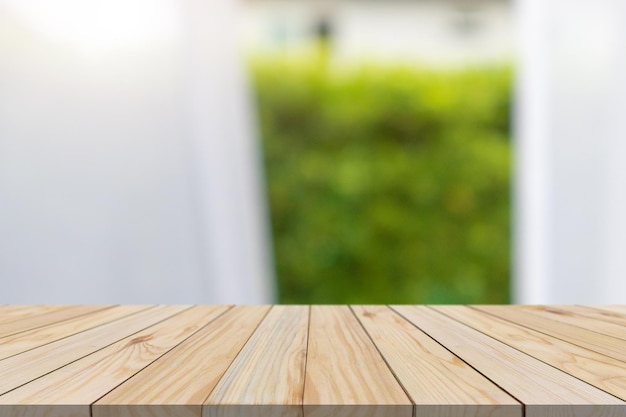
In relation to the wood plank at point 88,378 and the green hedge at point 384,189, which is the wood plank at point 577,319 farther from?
the green hedge at point 384,189

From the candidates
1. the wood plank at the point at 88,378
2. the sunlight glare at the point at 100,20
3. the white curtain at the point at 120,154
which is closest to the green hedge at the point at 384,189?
the white curtain at the point at 120,154

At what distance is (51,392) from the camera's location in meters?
0.67

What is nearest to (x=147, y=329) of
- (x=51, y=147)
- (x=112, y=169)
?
(x=51, y=147)

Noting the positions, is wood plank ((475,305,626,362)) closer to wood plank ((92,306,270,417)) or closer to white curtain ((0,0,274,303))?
wood plank ((92,306,270,417))

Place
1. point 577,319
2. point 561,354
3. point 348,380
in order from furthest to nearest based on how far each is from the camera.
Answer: point 577,319
point 561,354
point 348,380

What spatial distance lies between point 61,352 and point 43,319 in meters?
0.37

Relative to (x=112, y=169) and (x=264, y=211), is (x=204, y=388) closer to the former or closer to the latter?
(x=112, y=169)

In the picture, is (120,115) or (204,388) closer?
(204,388)

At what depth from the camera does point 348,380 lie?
710 millimetres

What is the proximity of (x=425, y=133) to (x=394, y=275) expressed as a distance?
1.10 m

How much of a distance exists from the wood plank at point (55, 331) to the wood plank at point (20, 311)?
5.0 inches

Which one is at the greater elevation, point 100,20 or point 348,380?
point 100,20

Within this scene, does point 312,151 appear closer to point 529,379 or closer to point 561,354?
point 561,354

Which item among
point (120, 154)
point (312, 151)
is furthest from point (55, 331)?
point (312, 151)
